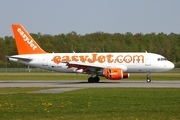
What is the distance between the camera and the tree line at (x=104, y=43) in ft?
377

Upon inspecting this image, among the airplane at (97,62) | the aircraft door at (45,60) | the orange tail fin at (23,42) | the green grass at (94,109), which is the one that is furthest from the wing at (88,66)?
the green grass at (94,109)

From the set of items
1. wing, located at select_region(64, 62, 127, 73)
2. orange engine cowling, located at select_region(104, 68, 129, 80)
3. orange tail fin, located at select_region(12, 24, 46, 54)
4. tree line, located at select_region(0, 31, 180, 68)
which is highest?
tree line, located at select_region(0, 31, 180, 68)

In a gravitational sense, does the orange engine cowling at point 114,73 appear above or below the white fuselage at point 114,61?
below

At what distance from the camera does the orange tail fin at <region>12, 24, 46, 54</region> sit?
164ft

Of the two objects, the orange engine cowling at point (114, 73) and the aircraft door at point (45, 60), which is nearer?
the orange engine cowling at point (114, 73)

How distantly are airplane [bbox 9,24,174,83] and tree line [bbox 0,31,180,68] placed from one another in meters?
54.1

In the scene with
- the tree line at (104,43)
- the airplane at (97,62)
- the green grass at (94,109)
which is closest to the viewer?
the green grass at (94,109)

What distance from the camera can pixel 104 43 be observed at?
12119cm

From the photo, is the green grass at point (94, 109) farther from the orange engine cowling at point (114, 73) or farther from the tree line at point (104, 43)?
the tree line at point (104, 43)

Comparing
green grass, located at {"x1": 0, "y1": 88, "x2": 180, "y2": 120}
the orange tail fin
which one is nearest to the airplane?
the orange tail fin

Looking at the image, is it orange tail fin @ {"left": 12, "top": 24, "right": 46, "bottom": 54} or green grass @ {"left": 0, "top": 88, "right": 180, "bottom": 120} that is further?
orange tail fin @ {"left": 12, "top": 24, "right": 46, "bottom": 54}

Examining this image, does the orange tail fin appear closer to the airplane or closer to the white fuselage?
the airplane

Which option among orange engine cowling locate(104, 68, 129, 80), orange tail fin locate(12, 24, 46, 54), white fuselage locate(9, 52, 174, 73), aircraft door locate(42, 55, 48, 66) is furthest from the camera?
orange tail fin locate(12, 24, 46, 54)

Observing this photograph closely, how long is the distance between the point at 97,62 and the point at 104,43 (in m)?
73.9
